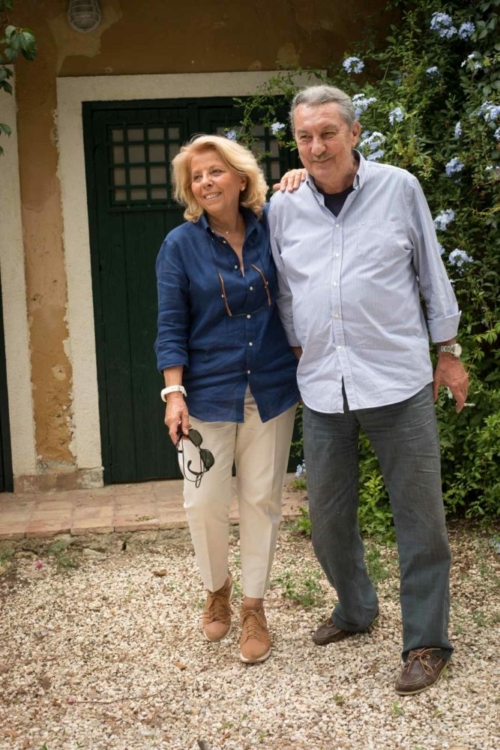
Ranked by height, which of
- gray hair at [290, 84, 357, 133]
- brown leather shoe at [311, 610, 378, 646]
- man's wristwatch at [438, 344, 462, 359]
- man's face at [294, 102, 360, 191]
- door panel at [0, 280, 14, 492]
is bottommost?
brown leather shoe at [311, 610, 378, 646]

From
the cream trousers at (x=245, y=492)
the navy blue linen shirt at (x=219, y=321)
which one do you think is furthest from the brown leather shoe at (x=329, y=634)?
the navy blue linen shirt at (x=219, y=321)

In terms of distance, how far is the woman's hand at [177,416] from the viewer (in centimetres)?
335

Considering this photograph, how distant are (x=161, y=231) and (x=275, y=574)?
7.87 ft

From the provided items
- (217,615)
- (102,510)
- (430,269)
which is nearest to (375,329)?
(430,269)

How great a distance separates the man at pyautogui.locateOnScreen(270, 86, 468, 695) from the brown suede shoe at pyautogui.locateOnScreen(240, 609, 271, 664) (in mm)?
567

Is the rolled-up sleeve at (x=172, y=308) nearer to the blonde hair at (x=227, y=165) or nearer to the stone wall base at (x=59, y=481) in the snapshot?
the blonde hair at (x=227, y=165)

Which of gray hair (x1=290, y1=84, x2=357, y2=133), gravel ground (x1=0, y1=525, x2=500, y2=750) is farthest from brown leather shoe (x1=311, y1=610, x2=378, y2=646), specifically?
gray hair (x1=290, y1=84, x2=357, y2=133)

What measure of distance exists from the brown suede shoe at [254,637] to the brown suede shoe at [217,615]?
0.40ft

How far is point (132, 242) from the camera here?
19.4ft

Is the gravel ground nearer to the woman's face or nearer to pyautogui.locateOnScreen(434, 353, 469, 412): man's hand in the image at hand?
pyautogui.locateOnScreen(434, 353, 469, 412): man's hand

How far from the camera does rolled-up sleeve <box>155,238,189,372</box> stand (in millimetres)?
3398

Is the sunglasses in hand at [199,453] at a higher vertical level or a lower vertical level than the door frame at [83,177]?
lower

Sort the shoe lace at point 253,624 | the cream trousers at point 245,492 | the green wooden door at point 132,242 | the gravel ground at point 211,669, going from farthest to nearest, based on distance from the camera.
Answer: the green wooden door at point 132,242
the shoe lace at point 253,624
the cream trousers at point 245,492
the gravel ground at point 211,669

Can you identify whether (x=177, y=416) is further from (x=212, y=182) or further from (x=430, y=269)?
(x=430, y=269)
